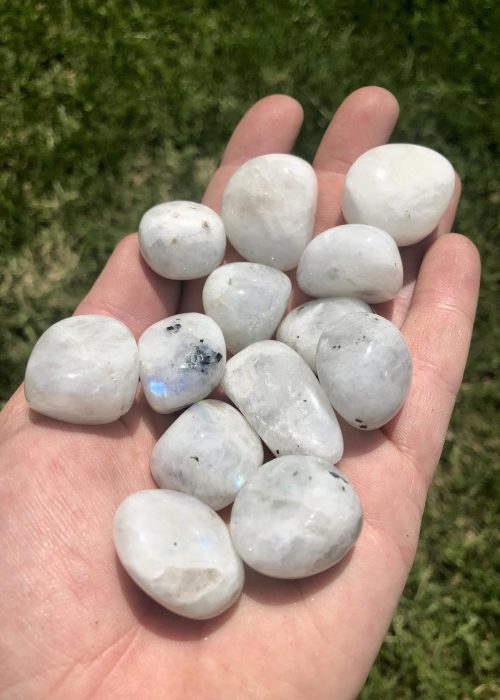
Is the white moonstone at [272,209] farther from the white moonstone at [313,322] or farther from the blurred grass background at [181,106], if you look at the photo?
the blurred grass background at [181,106]

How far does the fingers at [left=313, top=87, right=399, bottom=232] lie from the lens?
1473mm

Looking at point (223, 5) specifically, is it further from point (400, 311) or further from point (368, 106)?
point (400, 311)

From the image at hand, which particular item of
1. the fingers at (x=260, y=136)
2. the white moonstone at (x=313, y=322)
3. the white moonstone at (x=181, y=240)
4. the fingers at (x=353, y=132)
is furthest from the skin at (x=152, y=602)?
the fingers at (x=260, y=136)

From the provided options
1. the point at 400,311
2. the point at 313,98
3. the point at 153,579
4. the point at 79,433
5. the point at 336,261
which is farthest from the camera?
the point at 313,98

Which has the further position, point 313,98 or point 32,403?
point 313,98

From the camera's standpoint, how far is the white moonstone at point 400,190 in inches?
50.4

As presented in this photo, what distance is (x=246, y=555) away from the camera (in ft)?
3.30

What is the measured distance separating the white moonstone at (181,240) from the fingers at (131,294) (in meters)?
0.03

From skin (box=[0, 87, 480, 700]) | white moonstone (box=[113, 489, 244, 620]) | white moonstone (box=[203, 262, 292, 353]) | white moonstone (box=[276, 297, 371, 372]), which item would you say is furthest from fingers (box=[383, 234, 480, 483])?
white moonstone (box=[113, 489, 244, 620])

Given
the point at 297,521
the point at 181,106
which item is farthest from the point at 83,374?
the point at 181,106

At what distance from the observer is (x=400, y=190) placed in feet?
4.20

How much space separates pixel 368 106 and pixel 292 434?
74cm

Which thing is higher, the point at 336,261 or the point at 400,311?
the point at 336,261

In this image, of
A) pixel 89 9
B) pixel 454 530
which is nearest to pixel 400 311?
pixel 454 530
